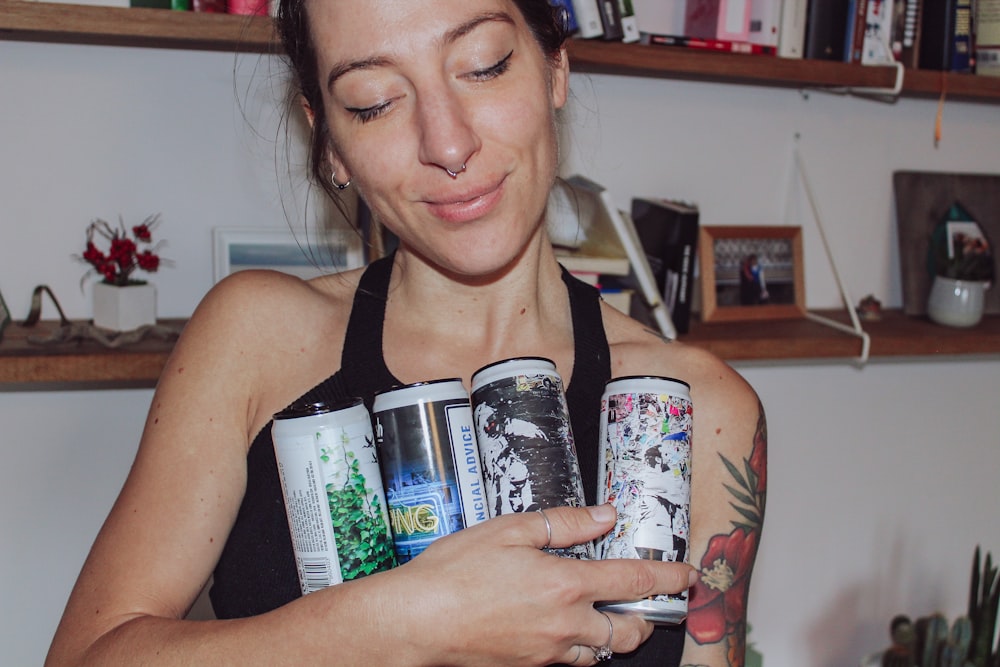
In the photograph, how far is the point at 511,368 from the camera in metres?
0.75

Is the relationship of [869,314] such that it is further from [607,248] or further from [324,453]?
[324,453]

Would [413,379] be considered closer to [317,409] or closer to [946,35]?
[317,409]

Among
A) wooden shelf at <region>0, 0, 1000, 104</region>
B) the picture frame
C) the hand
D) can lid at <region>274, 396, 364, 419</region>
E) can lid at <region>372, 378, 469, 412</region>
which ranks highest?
wooden shelf at <region>0, 0, 1000, 104</region>

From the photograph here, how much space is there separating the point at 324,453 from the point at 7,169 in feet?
3.77

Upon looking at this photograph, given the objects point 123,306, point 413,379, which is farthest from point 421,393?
point 123,306

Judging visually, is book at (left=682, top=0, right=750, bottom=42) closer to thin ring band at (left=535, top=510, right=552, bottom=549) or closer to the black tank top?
the black tank top

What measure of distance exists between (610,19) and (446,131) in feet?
2.92

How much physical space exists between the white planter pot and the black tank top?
683mm

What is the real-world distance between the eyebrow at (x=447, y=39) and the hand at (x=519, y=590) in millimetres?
433

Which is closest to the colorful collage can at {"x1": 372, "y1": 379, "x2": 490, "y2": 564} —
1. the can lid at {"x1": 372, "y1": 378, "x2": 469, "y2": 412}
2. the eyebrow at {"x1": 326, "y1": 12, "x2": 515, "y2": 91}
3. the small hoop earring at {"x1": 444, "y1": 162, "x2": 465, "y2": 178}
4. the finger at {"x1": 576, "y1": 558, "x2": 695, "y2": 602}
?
the can lid at {"x1": 372, "y1": 378, "x2": 469, "y2": 412}

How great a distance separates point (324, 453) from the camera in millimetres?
741

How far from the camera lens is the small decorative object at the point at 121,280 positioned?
5.14 ft

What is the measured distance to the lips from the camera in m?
0.88

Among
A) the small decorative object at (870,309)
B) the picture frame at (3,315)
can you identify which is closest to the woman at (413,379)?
the picture frame at (3,315)
